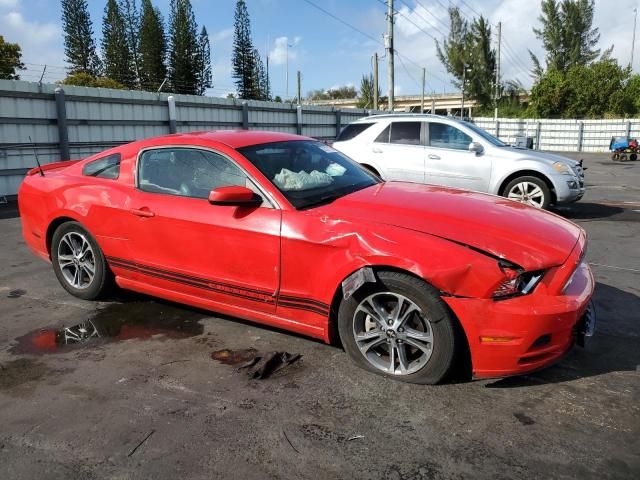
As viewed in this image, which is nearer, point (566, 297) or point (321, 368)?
point (566, 297)

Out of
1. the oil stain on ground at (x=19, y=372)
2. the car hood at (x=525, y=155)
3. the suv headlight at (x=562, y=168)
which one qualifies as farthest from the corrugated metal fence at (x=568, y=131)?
the oil stain on ground at (x=19, y=372)

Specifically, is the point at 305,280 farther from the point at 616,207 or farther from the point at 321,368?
the point at 616,207

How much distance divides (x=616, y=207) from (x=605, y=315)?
668 centimetres

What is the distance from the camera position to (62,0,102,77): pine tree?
188 feet

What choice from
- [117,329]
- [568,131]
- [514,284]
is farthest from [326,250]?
[568,131]

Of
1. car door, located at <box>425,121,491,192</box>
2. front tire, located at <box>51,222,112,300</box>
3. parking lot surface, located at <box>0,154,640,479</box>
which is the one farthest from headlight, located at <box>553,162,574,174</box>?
front tire, located at <box>51,222,112,300</box>

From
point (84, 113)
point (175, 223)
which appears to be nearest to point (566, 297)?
point (175, 223)

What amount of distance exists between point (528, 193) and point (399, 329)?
6.20 meters

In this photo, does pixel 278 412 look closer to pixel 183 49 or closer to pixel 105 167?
pixel 105 167

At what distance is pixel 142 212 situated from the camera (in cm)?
397

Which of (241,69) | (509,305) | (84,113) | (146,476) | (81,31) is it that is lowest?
(146,476)

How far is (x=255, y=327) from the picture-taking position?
3.94m

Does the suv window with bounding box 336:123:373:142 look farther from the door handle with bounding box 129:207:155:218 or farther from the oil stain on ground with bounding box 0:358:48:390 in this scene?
the oil stain on ground with bounding box 0:358:48:390

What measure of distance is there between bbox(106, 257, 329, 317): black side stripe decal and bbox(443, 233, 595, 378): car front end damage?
90 cm
